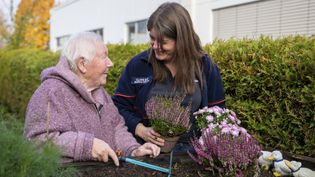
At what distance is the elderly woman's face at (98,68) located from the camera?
101 inches

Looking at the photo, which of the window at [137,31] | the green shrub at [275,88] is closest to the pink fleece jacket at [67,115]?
the green shrub at [275,88]

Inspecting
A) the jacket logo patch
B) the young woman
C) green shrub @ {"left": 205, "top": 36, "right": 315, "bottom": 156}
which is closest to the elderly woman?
the young woman

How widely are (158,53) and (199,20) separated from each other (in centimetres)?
685

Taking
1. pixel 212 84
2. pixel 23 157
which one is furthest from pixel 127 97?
pixel 23 157

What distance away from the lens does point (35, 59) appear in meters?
10.6

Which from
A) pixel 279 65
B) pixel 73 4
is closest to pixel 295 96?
pixel 279 65

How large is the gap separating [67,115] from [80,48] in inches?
17.3

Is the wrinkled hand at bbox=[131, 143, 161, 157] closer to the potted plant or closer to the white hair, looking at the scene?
the potted plant

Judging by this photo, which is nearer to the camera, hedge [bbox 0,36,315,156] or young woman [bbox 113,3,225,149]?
young woman [bbox 113,3,225,149]

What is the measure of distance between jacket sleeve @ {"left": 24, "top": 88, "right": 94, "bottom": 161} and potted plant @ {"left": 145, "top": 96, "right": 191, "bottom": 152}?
0.44 m

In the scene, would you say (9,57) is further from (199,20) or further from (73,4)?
(73,4)

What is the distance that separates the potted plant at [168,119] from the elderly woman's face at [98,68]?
0.38 metres

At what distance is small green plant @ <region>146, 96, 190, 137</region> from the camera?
8.09ft

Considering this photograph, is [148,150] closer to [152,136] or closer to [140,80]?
[152,136]
